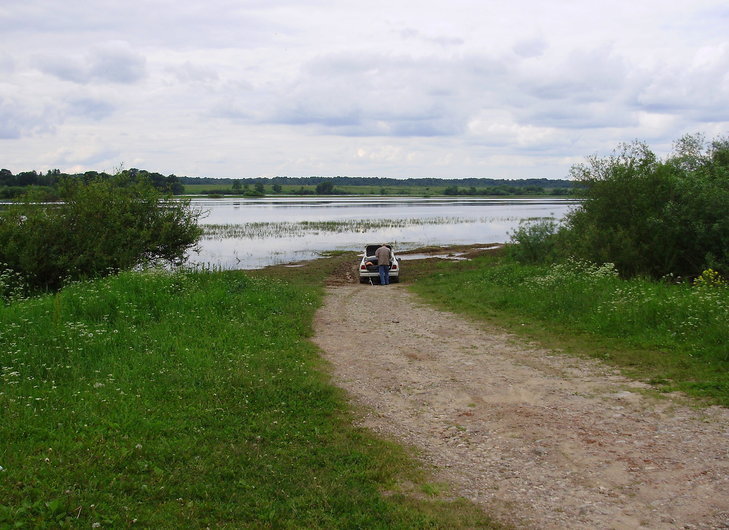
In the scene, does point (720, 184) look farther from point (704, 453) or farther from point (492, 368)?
point (704, 453)

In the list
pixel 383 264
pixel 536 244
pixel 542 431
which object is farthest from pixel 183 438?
pixel 536 244

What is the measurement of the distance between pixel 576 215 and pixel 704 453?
1875cm

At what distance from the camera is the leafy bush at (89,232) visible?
2128 centimetres

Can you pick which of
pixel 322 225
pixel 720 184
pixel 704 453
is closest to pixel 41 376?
pixel 704 453

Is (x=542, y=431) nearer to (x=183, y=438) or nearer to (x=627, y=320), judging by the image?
(x=183, y=438)

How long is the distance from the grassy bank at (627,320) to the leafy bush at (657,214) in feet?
11.8

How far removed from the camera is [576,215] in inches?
938

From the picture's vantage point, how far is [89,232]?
22.2 metres

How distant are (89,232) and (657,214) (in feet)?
66.0

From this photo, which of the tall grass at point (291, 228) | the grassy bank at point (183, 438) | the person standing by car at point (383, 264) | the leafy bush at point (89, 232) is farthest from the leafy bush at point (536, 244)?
the tall grass at point (291, 228)

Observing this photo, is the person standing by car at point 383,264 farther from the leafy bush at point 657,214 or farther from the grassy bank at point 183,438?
the grassy bank at point 183,438

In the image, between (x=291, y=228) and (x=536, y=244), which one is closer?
(x=536, y=244)

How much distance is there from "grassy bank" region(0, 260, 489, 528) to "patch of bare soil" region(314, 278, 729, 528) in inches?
21.4

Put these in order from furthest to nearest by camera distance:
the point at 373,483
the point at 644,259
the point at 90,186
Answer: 1. the point at 90,186
2. the point at 644,259
3. the point at 373,483
